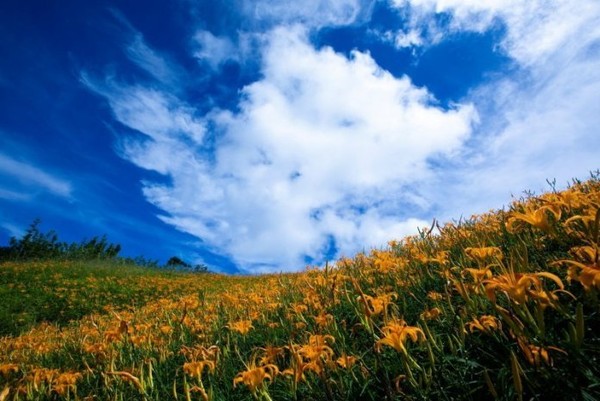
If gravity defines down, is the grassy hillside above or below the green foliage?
below

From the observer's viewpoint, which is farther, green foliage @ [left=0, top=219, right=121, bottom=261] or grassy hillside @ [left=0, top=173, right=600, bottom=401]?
green foliage @ [left=0, top=219, right=121, bottom=261]

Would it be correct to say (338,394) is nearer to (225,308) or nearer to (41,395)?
(41,395)

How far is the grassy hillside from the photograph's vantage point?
4.75 ft

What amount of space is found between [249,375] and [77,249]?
73.6ft

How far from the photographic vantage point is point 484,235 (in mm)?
3561

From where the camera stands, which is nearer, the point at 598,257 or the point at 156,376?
the point at 598,257

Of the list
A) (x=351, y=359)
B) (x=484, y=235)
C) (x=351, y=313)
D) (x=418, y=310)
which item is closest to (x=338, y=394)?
(x=351, y=359)

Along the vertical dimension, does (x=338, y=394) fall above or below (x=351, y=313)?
below

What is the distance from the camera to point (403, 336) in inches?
60.7

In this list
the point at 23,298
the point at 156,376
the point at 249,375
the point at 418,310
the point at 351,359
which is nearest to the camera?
the point at 249,375

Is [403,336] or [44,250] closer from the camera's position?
[403,336]

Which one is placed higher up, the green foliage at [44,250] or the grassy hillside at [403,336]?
the green foliage at [44,250]

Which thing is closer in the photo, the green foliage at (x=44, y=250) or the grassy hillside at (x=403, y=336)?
the grassy hillside at (x=403, y=336)

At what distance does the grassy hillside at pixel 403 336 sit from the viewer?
1.45 meters
